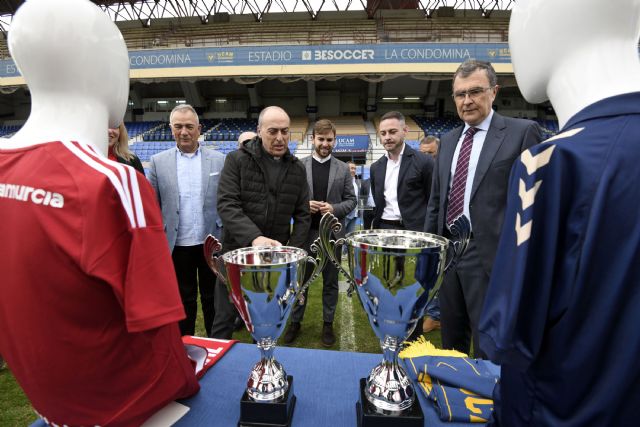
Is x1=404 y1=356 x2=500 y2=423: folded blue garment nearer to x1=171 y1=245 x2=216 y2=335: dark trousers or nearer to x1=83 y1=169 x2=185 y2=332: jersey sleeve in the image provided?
x1=83 y1=169 x2=185 y2=332: jersey sleeve

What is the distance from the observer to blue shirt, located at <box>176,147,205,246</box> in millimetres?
2352

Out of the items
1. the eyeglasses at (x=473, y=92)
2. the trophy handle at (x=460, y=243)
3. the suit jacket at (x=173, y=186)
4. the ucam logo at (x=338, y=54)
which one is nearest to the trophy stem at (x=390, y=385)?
the trophy handle at (x=460, y=243)

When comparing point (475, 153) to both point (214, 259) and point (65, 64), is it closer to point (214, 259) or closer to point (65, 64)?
point (214, 259)

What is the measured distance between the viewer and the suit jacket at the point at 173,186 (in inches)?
91.0

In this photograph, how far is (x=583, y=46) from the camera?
63 cm

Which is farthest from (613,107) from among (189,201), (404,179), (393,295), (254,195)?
(189,201)

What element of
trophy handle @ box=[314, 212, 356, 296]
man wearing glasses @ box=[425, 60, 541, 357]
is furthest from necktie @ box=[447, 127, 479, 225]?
trophy handle @ box=[314, 212, 356, 296]

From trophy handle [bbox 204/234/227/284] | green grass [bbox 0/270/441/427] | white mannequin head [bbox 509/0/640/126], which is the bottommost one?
green grass [bbox 0/270/441/427]

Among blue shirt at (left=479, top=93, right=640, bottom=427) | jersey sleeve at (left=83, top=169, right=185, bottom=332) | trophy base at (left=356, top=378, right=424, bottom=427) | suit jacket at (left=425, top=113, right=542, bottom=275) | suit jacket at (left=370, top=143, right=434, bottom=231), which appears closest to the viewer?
blue shirt at (left=479, top=93, right=640, bottom=427)

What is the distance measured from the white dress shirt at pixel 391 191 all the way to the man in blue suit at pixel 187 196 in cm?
137

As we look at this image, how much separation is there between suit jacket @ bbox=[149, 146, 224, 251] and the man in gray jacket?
760mm

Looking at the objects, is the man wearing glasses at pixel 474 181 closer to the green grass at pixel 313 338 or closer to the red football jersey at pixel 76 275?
the green grass at pixel 313 338

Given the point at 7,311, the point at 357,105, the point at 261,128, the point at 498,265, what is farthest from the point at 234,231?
the point at 357,105

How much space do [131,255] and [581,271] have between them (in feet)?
2.53
